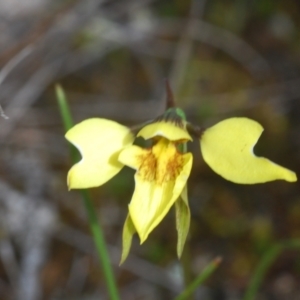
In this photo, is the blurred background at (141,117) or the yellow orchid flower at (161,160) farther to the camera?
the blurred background at (141,117)

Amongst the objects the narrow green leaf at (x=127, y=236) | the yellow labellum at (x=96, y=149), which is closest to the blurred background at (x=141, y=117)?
the yellow labellum at (x=96, y=149)

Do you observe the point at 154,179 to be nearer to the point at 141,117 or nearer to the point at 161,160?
the point at 161,160

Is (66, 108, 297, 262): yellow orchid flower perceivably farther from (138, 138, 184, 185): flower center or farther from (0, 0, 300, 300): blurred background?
(0, 0, 300, 300): blurred background

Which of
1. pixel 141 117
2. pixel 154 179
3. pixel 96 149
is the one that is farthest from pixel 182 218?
pixel 141 117

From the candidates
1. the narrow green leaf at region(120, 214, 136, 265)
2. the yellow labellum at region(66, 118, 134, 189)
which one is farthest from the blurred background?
the narrow green leaf at region(120, 214, 136, 265)

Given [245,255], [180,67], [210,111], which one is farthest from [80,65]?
[245,255]

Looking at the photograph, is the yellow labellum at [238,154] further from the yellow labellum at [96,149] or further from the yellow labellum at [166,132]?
the yellow labellum at [96,149]
